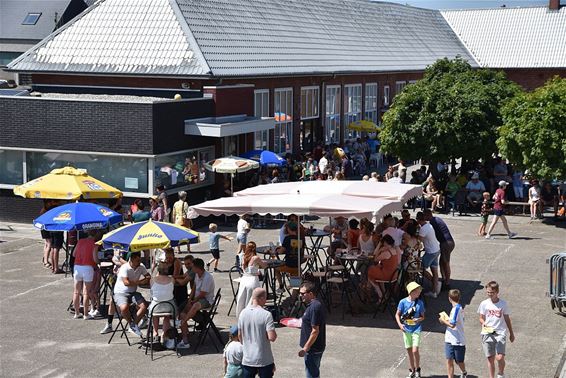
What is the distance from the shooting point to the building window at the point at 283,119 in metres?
34.7

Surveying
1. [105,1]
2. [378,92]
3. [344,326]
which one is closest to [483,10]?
[378,92]

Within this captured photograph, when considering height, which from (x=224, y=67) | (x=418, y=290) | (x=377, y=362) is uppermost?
(x=224, y=67)

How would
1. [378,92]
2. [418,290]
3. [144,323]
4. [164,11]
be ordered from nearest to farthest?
[418,290] < [144,323] < [164,11] < [378,92]

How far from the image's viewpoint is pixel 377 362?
13562 millimetres

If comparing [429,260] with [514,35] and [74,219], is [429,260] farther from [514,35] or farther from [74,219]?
[514,35]

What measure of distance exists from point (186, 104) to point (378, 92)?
20.4 m

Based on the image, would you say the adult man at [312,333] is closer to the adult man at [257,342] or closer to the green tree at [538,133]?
the adult man at [257,342]

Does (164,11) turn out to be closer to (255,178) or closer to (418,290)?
(255,178)

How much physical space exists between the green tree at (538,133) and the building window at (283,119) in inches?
389

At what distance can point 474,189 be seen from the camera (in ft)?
95.2

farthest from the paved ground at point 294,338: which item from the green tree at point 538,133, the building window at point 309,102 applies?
the building window at point 309,102

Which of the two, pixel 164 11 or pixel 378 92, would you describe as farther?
pixel 378 92

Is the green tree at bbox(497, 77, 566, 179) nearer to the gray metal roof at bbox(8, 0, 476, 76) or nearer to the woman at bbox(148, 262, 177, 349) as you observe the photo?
the gray metal roof at bbox(8, 0, 476, 76)

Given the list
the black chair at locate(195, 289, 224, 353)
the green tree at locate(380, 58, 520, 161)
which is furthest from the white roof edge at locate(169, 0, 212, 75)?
the black chair at locate(195, 289, 224, 353)
